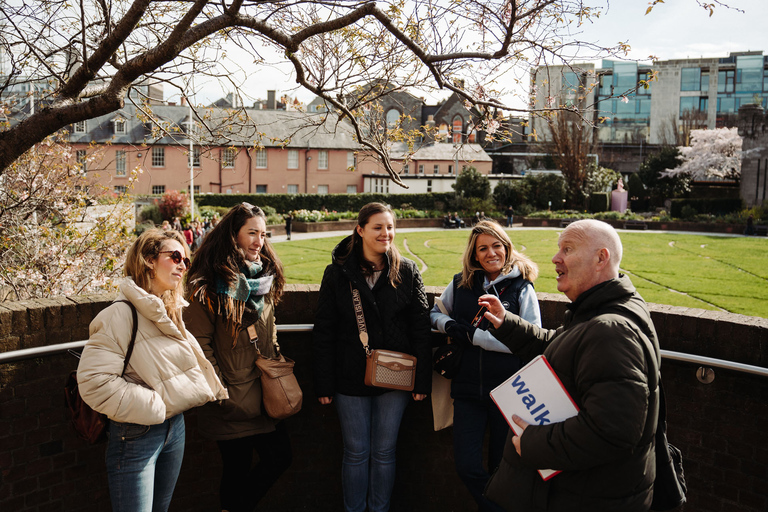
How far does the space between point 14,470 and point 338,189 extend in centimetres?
5805

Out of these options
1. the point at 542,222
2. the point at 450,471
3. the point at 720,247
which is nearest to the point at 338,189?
the point at 542,222

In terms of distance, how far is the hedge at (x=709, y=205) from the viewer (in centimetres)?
4091

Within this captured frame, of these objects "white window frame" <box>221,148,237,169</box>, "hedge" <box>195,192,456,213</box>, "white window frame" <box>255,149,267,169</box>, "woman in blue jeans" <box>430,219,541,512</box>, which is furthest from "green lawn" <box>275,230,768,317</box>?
"white window frame" <box>255,149,267,169</box>

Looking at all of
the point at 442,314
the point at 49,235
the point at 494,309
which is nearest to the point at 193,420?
the point at 442,314

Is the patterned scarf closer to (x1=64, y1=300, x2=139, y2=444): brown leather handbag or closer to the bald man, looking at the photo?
(x1=64, y1=300, x2=139, y2=444): brown leather handbag

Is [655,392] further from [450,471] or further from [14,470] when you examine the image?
[14,470]

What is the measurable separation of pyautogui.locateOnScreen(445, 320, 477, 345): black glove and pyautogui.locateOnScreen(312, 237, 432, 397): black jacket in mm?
193

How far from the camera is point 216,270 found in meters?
3.51

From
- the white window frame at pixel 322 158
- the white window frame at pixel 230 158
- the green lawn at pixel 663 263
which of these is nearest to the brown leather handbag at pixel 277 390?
the white window frame at pixel 230 158

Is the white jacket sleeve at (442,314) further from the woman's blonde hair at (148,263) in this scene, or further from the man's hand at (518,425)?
the woman's blonde hair at (148,263)

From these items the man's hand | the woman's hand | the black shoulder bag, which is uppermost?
the woman's hand

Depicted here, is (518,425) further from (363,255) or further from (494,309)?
(363,255)

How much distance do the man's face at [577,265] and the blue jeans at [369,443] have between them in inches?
63.1

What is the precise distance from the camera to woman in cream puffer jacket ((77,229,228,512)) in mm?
2742
